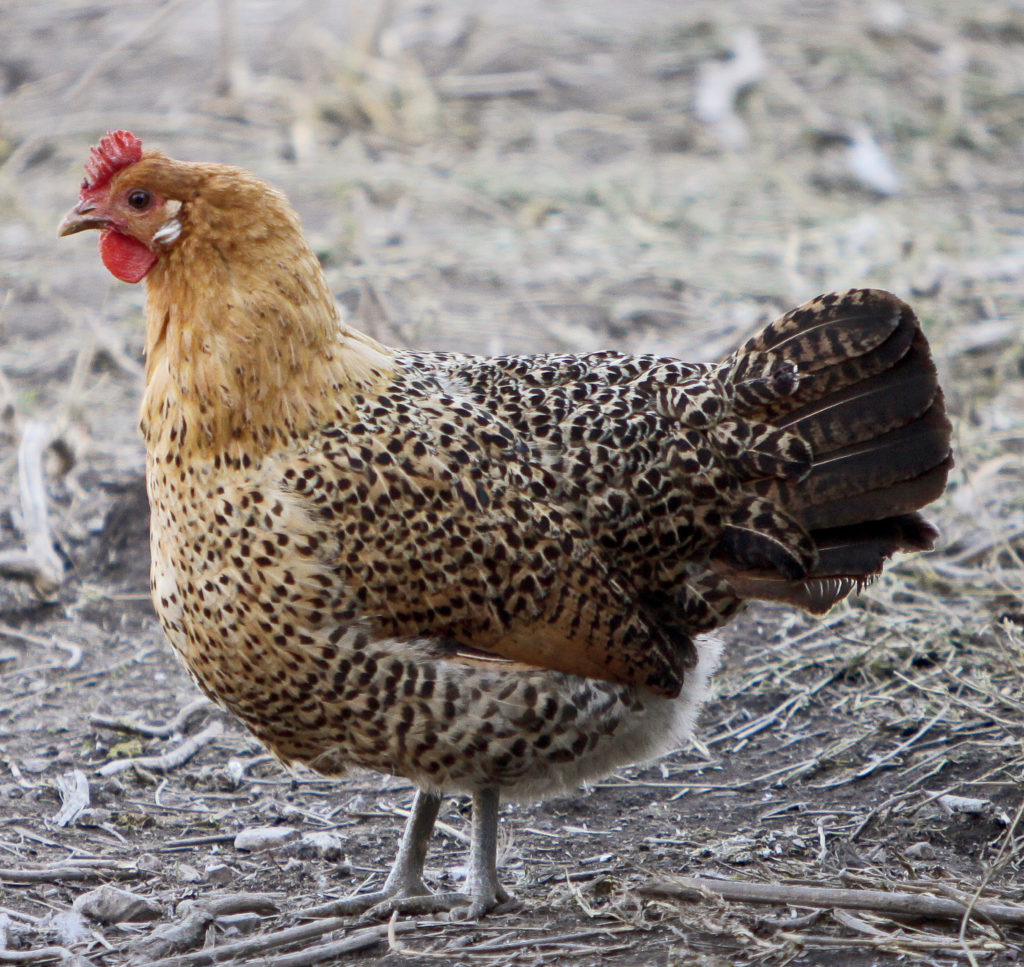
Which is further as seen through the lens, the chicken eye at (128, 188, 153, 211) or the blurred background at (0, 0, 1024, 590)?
the blurred background at (0, 0, 1024, 590)

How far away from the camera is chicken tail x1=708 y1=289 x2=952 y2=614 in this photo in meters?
3.76

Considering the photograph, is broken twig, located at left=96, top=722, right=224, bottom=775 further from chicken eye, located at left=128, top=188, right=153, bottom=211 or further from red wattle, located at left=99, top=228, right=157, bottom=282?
chicken eye, located at left=128, top=188, right=153, bottom=211

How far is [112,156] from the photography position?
11.4ft

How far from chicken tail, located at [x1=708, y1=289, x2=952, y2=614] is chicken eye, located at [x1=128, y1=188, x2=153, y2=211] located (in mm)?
1674

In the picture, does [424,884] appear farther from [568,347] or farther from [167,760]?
[568,347]

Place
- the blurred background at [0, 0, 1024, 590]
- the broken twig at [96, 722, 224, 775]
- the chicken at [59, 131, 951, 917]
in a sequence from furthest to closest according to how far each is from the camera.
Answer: the blurred background at [0, 0, 1024, 590]
the broken twig at [96, 722, 224, 775]
the chicken at [59, 131, 951, 917]

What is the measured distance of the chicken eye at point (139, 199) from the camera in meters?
3.42

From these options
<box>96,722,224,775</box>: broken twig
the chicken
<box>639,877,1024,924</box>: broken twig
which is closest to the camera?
<box>639,877,1024,924</box>: broken twig

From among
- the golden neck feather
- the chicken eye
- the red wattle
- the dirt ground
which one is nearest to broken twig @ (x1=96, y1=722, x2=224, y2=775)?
the dirt ground

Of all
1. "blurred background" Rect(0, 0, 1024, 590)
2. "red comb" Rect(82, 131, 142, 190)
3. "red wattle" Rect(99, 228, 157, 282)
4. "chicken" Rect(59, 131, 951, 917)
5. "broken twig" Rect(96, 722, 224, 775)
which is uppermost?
"blurred background" Rect(0, 0, 1024, 590)

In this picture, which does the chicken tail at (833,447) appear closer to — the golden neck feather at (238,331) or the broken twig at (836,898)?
the broken twig at (836,898)

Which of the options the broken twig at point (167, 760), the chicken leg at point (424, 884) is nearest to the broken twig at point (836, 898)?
the chicken leg at point (424, 884)

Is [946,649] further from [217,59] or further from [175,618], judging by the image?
[217,59]

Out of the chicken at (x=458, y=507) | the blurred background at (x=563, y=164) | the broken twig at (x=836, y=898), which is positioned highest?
the blurred background at (x=563, y=164)
